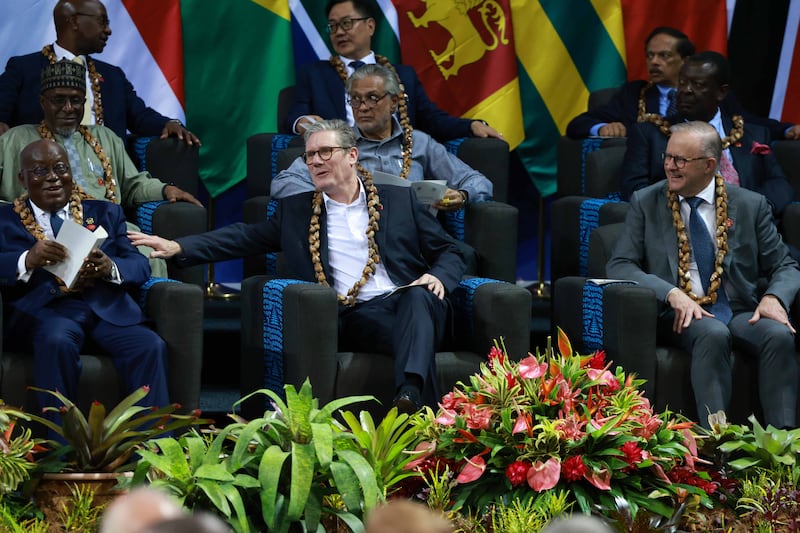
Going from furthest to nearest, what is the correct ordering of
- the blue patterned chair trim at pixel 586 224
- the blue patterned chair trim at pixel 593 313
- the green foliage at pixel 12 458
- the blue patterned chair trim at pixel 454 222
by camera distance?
the blue patterned chair trim at pixel 586 224 → the blue patterned chair trim at pixel 454 222 → the blue patterned chair trim at pixel 593 313 → the green foliage at pixel 12 458

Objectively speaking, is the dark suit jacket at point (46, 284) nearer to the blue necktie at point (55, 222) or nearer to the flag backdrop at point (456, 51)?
the blue necktie at point (55, 222)

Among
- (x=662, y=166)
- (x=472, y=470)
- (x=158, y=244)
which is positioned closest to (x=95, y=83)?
(x=158, y=244)

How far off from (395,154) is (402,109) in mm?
284

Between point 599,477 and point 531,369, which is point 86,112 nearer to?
point 531,369

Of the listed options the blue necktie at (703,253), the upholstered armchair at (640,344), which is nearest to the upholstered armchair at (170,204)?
the upholstered armchair at (640,344)

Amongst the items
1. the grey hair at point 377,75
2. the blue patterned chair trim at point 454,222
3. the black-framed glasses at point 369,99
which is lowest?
the blue patterned chair trim at point 454,222

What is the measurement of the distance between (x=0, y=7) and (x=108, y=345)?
2.12 meters

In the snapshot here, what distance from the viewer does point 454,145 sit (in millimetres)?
5641

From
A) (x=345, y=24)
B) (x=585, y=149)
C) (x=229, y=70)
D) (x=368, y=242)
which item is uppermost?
(x=345, y=24)

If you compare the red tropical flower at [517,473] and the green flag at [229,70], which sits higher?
the green flag at [229,70]

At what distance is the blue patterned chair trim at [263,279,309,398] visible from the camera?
452 cm

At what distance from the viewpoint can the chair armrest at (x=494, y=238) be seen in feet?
16.6

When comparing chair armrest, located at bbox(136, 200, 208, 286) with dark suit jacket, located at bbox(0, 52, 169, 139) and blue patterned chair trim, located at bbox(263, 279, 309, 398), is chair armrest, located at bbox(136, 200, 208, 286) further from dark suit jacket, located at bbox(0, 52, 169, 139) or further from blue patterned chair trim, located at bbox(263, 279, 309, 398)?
dark suit jacket, located at bbox(0, 52, 169, 139)

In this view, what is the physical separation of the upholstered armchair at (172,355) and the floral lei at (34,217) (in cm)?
27
